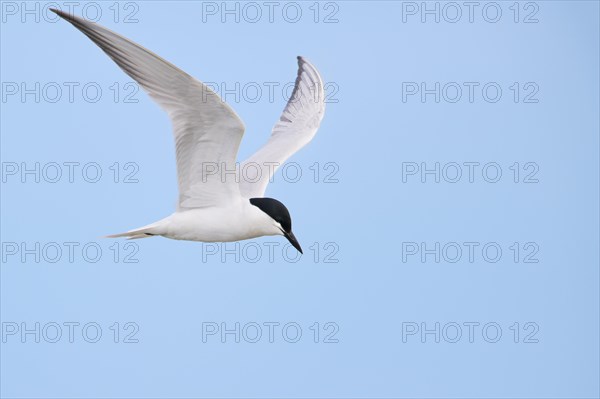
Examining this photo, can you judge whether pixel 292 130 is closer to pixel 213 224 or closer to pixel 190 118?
pixel 213 224

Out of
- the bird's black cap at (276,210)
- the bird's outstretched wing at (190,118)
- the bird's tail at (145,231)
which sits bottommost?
the bird's tail at (145,231)

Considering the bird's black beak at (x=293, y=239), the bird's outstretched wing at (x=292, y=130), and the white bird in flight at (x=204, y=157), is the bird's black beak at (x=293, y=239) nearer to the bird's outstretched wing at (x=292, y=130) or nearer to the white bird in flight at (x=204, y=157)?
the white bird in flight at (x=204, y=157)

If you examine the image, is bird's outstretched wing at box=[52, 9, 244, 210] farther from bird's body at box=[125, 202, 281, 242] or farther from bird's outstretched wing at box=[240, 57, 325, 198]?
bird's outstretched wing at box=[240, 57, 325, 198]

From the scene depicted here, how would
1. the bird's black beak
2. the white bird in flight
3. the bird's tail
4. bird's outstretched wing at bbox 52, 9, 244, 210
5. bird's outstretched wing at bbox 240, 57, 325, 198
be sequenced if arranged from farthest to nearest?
bird's outstretched wing at bbox 240, 57, 325, 198, the bird's black beak, the bird's tail, the white bird in flight, bird's outstretched wing at bbox 52, 9, 244, 210

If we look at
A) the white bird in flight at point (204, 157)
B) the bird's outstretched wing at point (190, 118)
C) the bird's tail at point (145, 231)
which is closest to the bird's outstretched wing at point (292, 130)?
the white bird in flight at point (204, 157)

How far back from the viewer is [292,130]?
9.25 metres

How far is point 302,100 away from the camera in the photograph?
31.4 ft

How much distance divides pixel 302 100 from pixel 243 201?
7.42 ft

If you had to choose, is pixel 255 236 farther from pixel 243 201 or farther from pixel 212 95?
pixel 212 95

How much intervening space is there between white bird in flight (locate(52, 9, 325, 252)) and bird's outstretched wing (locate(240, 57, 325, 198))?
0.01 metres

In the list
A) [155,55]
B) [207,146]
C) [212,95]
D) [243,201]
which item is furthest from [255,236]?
[155,55]

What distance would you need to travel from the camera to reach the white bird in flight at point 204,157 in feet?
21.1

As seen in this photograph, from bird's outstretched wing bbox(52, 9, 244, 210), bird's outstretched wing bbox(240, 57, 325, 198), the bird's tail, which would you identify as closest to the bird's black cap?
bird's outstretched wing bbox(52, 9, 244, 210)

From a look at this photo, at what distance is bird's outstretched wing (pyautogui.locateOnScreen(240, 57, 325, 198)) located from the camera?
331 inches
